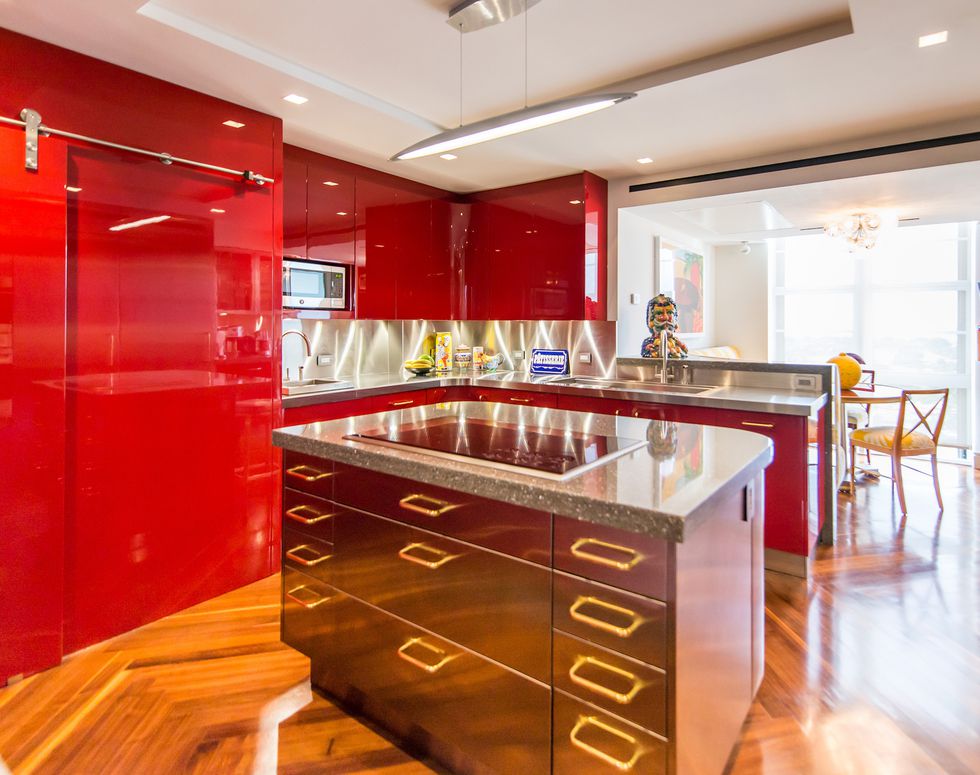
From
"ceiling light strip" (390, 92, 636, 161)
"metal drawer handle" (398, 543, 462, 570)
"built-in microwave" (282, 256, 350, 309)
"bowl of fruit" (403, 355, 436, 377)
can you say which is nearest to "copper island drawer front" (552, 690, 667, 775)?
"metal drawer handle" (398, 543, 462, 570)

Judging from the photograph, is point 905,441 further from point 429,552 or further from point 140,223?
point 140,223

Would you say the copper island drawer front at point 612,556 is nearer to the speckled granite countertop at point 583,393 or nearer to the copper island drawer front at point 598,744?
the copper island drawer front at point 598,744

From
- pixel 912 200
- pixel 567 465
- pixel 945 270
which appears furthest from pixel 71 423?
pixel 945 270

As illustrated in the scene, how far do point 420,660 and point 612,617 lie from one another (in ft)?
2.14

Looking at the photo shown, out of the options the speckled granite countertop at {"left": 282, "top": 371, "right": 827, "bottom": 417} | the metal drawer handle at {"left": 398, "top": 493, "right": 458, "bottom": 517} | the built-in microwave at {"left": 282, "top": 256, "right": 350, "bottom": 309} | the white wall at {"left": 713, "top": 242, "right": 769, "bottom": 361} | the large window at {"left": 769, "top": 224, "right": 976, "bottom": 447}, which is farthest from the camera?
the white wall at {"left": 713, "top": 242, "right": 769, "bottom": 361}

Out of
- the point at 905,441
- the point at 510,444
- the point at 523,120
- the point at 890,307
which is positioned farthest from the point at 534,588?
the point at 890,307

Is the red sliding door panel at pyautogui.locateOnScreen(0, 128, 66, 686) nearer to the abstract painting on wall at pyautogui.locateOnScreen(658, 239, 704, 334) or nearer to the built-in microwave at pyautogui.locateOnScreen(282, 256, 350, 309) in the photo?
the built-in microwave at pyautogui.locateOnScreen(282, 256, 350, 309)

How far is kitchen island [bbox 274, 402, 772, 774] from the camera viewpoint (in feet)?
3.94

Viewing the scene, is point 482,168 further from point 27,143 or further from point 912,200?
point 912,200

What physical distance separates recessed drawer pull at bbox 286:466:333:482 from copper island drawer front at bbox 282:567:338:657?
0.33 m

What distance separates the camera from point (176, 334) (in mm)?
2525

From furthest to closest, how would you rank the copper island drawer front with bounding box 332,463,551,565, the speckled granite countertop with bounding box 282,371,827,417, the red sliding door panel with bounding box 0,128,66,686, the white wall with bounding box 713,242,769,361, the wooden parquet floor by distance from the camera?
the white wall with bounding box 713,242,769,361 → the speckled granite countertop with bounding box 282,371,827,417 → the red sliding door panel with bounding box 0,128,66,686 → the wooden parquet floor → the copper island drawer front with bounding box 332,463,551,565

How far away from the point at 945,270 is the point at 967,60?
434 centimetres

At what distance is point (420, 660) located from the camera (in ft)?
5.32
